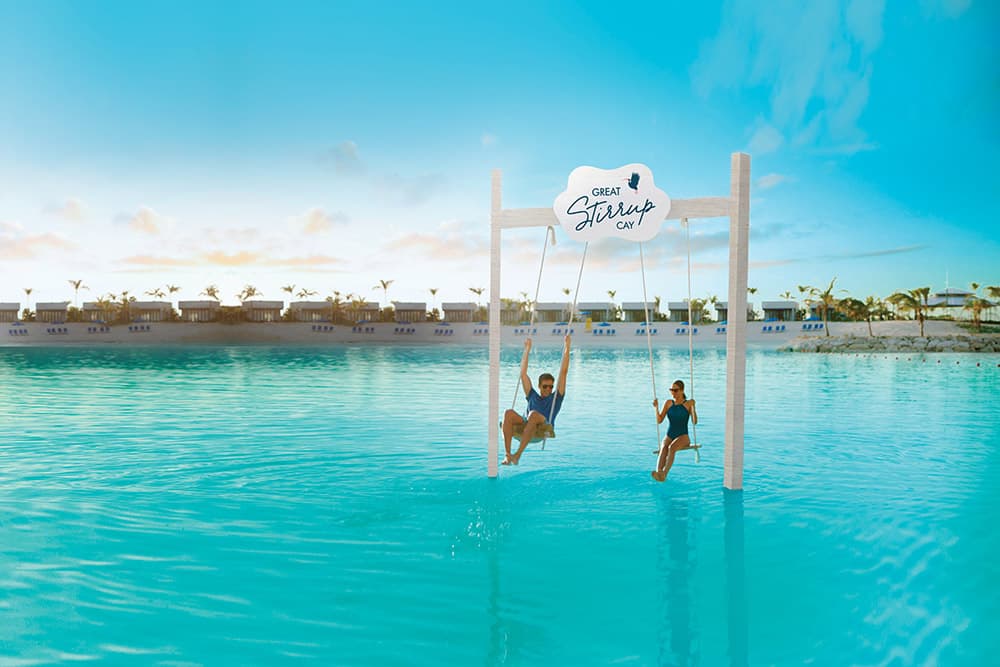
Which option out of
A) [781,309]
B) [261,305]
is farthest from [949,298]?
[261,305]

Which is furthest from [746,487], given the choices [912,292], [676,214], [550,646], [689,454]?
[912,292]

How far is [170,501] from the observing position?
7.07m

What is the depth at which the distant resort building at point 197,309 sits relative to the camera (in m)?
82.6

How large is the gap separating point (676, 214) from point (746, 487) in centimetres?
302

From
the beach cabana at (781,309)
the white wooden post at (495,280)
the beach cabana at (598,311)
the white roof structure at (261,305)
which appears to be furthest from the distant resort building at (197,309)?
the white wooden post at (495,280)

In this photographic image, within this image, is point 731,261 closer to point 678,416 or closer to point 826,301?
point 678,416

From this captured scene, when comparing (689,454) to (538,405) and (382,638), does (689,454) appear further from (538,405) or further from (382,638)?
(382,638)

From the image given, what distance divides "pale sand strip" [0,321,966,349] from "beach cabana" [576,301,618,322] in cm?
295

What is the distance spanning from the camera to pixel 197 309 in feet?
272

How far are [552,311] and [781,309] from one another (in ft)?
79.7

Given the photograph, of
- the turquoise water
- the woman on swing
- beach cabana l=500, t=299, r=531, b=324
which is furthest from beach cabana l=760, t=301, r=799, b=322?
the woman on swing

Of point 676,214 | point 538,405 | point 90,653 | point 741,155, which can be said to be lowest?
point 90,653

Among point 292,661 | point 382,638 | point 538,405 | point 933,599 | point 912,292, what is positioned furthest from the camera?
point 912,292

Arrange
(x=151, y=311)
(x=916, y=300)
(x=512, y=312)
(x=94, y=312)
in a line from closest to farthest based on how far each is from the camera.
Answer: (x=916, y=300) < (x=151, y=311) < (x=94, y=312) < (x=512, y=312)
